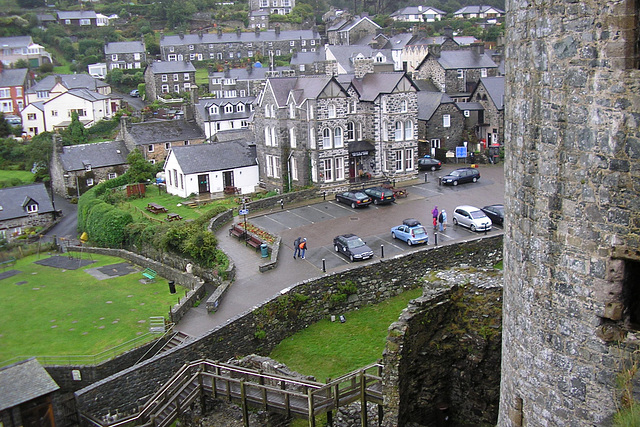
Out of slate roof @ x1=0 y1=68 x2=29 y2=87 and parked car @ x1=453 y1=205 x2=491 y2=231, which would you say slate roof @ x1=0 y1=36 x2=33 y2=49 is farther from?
parked car @ x1=453 y1=205 x2=491 y2=231

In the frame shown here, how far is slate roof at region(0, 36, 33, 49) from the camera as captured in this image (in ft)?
352

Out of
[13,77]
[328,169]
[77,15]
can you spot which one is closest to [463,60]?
[328,169]

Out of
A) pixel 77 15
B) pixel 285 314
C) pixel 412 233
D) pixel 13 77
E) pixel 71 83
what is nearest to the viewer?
pixel 285 314

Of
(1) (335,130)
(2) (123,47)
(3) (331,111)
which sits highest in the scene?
(2) (123,47)

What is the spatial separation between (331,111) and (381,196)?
740 centimetres

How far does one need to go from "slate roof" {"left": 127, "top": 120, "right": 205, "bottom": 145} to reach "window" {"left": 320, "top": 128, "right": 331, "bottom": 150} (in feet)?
75.5

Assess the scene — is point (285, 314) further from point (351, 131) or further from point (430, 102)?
point (430, 102)

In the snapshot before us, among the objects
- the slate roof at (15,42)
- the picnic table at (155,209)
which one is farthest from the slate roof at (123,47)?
the picnic table at (155,209)

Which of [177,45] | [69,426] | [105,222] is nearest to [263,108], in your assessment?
[105,222]

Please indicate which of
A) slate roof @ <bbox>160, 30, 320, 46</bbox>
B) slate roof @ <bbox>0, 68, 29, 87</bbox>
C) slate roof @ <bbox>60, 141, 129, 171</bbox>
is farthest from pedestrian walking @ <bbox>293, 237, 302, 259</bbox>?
slate roof @ <bbox>160, 30, 320, 46</bbox>

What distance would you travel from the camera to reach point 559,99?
6.05m

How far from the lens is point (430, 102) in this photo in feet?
171

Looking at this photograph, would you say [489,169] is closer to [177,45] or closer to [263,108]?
[263,108]

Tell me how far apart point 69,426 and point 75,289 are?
1201 centimetres
